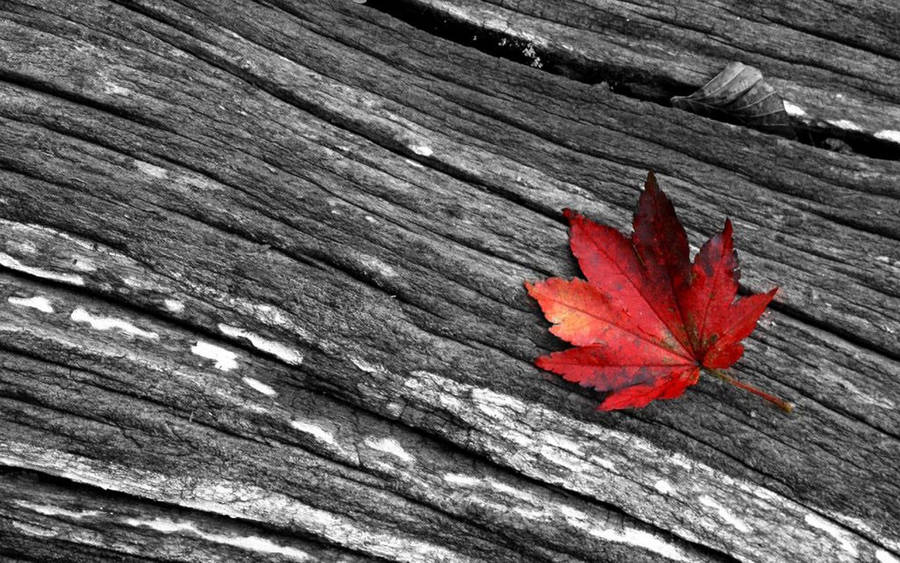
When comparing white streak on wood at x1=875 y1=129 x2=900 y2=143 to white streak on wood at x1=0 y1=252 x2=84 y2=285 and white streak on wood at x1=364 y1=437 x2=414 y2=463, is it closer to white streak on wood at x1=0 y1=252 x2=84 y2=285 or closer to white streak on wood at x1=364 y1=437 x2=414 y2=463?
white streak on wood at x1=364 y1=437 x2=414 y2=463

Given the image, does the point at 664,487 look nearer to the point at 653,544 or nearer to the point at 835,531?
the point at 653,544

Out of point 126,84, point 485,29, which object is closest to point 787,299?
point 485,29

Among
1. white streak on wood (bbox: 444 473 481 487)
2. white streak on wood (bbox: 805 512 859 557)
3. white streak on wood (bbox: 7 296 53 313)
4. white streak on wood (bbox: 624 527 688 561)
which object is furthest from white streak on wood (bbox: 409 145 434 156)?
white streak on wood (bbox: 805 512 859 557)

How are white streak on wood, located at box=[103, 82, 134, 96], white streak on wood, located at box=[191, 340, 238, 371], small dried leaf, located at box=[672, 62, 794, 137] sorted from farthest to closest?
1. small dried leaf, located at box=[672, 62, 794, 137]
2. white streak on wood, located at box=[103, 82, 134, 96]
3. white streak on wood, located at box=[191, 340, 238, 371]

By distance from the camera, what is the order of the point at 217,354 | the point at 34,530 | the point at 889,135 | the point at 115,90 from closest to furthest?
the point at 34,530 < the point at 217,354 < the point at 115,90 < the point at 889,135

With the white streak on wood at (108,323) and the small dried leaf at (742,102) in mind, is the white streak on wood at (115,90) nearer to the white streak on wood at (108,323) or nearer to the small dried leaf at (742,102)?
the white streak on wood at (108,323)

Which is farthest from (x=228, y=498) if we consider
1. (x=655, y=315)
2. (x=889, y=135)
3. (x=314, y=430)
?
(x=889, y=135)
